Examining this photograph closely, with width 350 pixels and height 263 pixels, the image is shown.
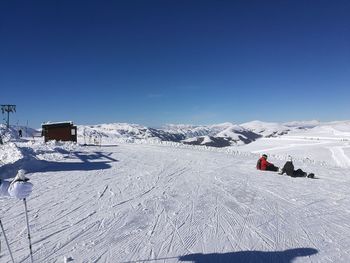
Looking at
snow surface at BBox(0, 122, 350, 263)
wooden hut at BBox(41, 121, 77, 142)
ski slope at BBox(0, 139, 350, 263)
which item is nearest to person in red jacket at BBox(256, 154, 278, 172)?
snow surface at BBox(0, 122, 350, 263)

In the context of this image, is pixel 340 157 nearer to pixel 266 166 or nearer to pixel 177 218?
pixel 266 166

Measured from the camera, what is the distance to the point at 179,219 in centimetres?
770

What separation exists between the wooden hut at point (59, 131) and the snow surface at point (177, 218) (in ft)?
71.7

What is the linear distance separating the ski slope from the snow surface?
0.07ft

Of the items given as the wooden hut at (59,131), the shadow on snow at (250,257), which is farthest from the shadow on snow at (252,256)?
the wooden hut at (59,131)

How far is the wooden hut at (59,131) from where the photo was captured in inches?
1388

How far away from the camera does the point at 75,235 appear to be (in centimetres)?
646

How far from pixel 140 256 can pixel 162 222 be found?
6.19ft

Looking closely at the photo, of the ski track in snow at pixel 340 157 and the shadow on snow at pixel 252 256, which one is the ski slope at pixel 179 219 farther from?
the ski track in snow at pixel 340 157

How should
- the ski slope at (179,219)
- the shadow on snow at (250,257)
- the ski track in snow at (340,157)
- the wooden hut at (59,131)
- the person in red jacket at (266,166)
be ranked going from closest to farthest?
1. the shadow on snow at (250,257)
2. the ski slope at (179,219)
3. the person in red jacket at (266,166)
4. the ski track in snow at (340,157)
5. the wooden hut at (59,131)

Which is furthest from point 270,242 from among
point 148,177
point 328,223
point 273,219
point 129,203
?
point 148,177

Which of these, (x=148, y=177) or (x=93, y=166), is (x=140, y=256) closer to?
(x=148, y=177)

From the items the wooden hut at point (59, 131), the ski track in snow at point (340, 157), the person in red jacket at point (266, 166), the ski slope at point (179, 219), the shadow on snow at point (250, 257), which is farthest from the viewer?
the wooden hut at point (59, 131)

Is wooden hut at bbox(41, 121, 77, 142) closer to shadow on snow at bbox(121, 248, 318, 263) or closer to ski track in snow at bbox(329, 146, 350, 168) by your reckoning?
ski track in snow at bbox(329, 146, 350, 168)
